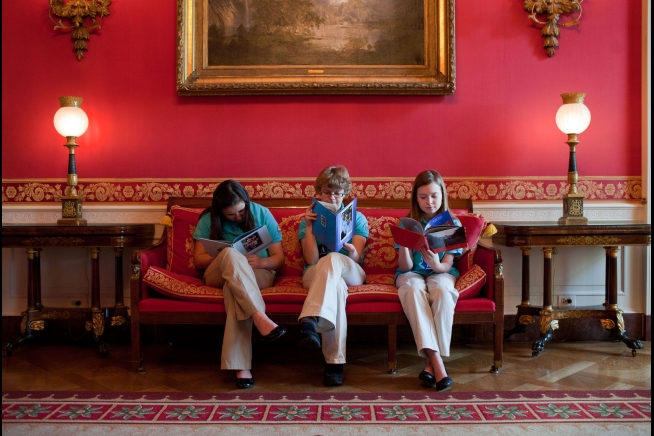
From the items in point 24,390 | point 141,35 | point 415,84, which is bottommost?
point 24,390

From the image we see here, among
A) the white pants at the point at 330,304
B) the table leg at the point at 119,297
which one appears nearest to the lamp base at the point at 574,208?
the white pants at the point at 330,304

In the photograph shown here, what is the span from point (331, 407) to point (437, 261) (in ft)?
3.16

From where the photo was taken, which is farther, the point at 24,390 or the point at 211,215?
the point at 211,215

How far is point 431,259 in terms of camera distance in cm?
295

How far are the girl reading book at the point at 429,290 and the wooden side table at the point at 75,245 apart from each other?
1.65m

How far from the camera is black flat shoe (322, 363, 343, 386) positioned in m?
2.75

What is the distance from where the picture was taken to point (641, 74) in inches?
151

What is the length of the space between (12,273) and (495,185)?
331cm

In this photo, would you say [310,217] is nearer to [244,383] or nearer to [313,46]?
[244,383]

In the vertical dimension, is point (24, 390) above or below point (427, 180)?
below

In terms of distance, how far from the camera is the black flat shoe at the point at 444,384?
2.63 meters

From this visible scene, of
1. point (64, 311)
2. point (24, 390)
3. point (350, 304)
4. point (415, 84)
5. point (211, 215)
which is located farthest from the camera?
point (415, 84)

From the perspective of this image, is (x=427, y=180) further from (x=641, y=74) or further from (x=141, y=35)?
(x=141, y=35)

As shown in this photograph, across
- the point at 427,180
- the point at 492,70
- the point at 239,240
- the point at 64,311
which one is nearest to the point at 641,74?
the point at 492,70
